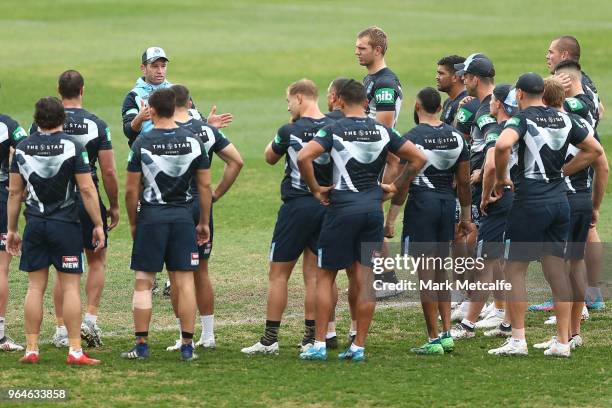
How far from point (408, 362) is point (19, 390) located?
2952mm

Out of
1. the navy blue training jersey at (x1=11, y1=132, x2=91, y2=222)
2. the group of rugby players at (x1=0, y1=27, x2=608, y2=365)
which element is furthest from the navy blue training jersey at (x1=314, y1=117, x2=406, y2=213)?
the navy blue training jersey at (x1=11, y1=132, x2=91, y2=222)

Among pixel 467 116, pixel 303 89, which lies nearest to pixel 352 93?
pixel 303 89

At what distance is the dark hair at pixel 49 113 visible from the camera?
920 cm

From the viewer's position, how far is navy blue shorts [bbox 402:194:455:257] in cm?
991

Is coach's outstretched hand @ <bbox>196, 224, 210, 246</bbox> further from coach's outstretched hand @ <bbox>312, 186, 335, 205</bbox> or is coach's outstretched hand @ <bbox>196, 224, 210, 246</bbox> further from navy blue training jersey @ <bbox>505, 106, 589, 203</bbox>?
navy blue training jersey @ <bbox>505, 106, 589, 203</bbox>

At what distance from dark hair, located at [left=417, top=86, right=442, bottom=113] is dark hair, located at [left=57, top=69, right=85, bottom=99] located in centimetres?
277

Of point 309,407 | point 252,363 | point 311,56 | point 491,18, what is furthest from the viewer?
point 491,18

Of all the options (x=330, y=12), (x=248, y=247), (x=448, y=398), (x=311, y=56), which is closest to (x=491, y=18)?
(x=330, y=12)

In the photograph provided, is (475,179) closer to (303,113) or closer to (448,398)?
(303,113)

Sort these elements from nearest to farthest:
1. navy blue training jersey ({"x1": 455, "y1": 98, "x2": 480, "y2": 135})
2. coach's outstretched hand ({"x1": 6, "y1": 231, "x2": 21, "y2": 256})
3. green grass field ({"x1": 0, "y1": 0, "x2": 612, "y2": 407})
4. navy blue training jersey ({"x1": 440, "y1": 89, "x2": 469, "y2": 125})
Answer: green grass field ({"x1": 0, "y1": 0, "x2": 612, "y2": 407}), coach's outstretched hand ({"x1": 6, "y1": 231, "x2": 21, "y2": 256}), navy blue training jersey ({"x1": 455, "y1": 98, "x2": 480, "y2": 135}), navy blue training jersey ({"x1": 440, "y1": 89, "x2": 469, "y2": 125})

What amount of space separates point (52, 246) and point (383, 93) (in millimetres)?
3579

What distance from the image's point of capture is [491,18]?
37406mm

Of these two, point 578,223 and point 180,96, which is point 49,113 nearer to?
point 180,96

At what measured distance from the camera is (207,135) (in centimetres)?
986
